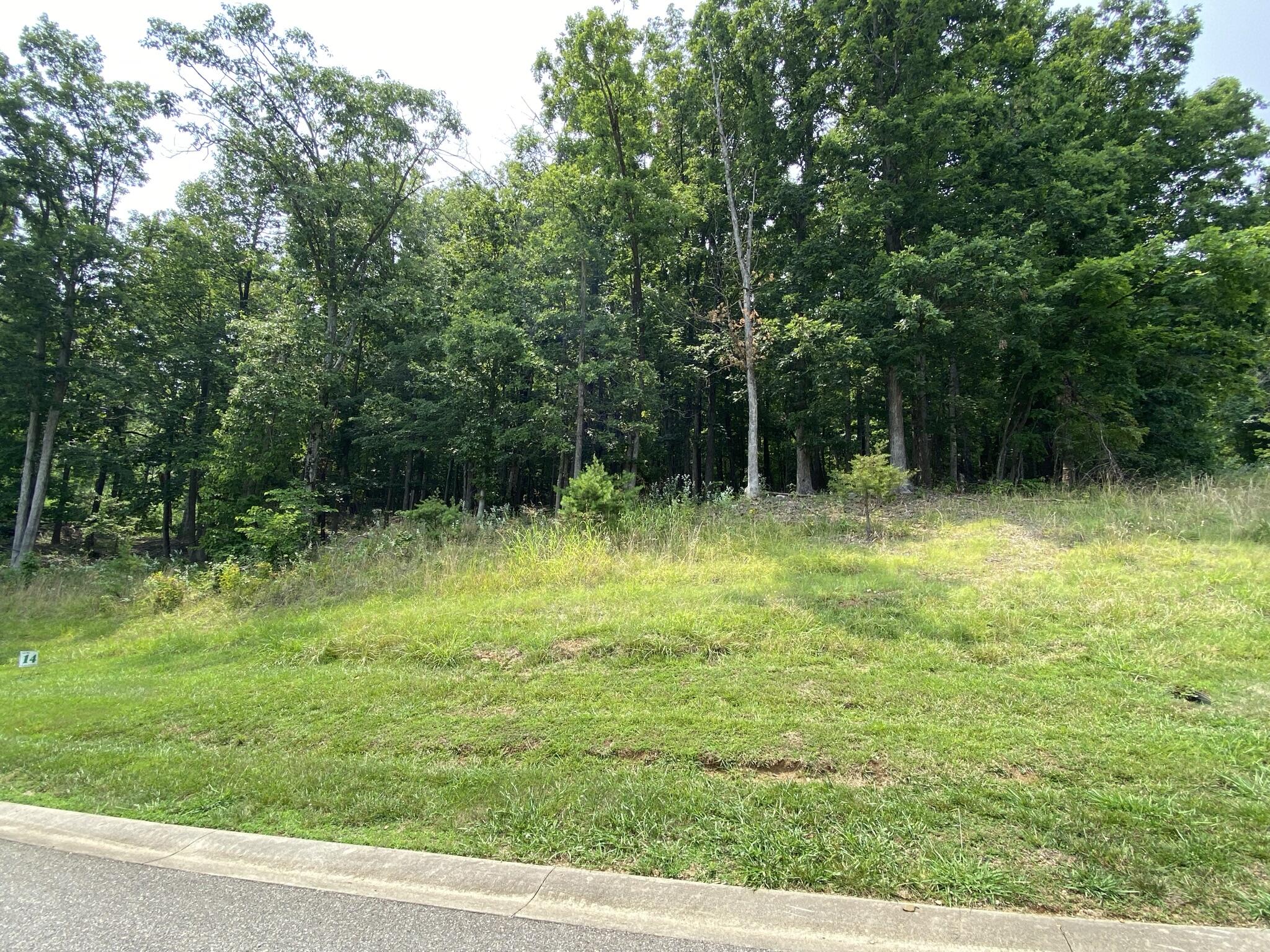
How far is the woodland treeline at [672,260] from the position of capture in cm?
1508

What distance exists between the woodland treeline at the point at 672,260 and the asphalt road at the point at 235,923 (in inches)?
455

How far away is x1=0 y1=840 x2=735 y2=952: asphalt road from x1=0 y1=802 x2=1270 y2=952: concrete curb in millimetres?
61

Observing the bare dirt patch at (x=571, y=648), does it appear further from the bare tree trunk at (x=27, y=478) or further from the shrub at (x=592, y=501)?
the bare tree trunk at (x=27, y=478)

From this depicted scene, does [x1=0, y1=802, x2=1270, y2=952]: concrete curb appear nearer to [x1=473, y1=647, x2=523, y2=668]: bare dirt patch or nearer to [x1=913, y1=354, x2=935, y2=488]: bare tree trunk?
[x1=473, y1=647, x2=523, y2=668]: bare dirt patch

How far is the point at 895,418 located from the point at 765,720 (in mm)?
15068

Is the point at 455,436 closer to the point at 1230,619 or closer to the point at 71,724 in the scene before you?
the point at 71,724

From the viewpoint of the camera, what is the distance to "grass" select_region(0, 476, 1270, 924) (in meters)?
2.59

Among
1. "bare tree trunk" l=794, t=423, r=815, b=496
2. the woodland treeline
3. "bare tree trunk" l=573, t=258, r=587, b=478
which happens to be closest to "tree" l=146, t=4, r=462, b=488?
the woodland treeline

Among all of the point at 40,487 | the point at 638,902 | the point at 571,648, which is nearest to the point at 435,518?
the point at 571,648

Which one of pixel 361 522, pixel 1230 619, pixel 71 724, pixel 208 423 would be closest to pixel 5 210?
pixel 208 423

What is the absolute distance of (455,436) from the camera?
16.9 meters

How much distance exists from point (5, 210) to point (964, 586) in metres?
28.6

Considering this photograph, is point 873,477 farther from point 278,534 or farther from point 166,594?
point 166,594

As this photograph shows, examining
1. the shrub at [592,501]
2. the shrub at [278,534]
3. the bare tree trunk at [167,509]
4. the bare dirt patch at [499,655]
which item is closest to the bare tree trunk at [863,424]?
the shrub at [592,501]
